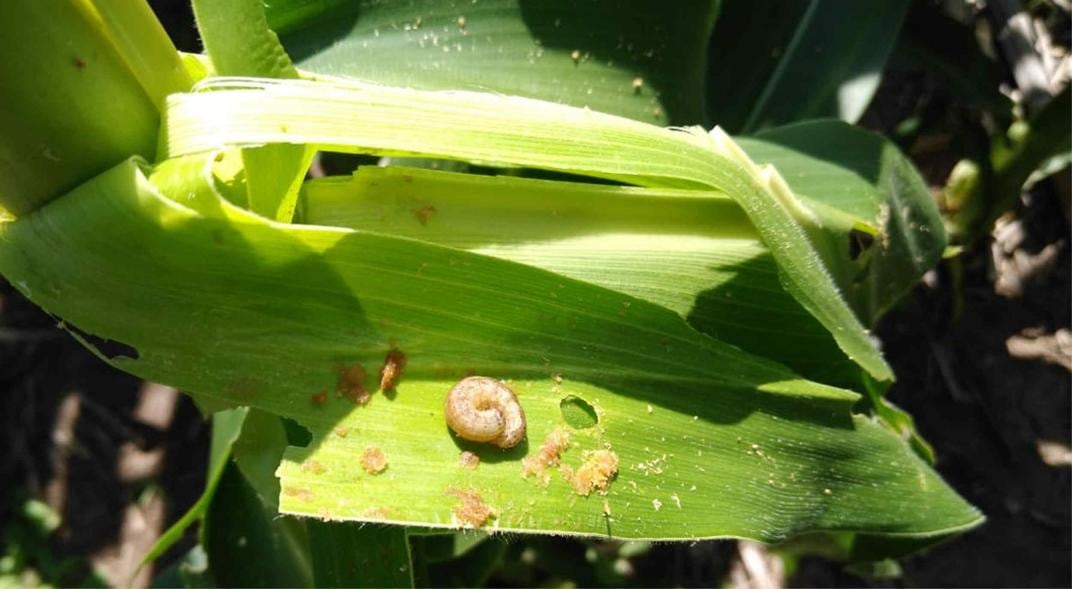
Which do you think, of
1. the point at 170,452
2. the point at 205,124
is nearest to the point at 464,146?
the point at 205,124

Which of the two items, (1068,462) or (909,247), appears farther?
(1068,462)

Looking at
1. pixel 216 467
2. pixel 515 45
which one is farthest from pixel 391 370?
pixel 216 467

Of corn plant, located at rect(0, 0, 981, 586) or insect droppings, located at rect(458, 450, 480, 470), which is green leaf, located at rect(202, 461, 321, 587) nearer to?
corn plant, located at rect(0, 0, 981, 586)

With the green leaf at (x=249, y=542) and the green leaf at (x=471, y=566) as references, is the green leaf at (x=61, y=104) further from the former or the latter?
the green leaf at (x=471, y=566)

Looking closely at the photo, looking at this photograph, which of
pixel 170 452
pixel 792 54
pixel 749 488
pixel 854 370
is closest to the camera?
pixel 749 488

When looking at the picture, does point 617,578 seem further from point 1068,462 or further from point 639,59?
point 639,59

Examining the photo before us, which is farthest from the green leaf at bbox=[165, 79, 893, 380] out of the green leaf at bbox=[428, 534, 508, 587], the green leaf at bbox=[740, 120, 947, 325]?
the green leaf at bbox=[428, 534, 508, 587]

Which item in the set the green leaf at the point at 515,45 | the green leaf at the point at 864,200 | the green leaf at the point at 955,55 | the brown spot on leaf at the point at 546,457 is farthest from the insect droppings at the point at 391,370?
the green leaf at the point at 955,55

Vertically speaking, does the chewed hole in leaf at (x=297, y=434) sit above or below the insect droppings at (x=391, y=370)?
below
